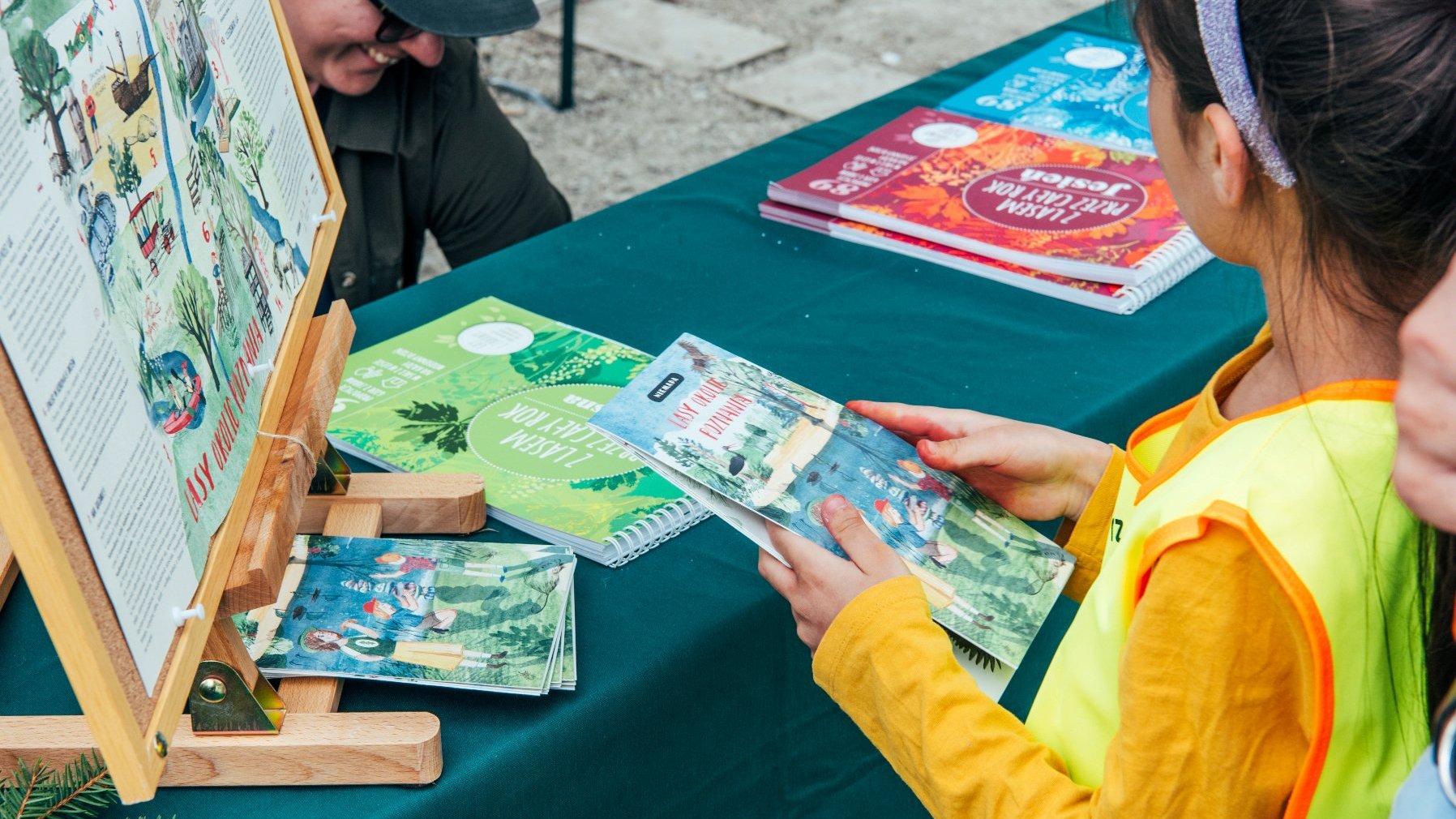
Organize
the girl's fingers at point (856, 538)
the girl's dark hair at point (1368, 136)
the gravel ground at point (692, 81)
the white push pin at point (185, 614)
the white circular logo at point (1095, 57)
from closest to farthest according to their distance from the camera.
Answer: the girl's dark hair at point (1368, 136), the white push pin at point (185, 614), the girl's fingers at point (856, 538), the white circular logo at point (1095, 57), the gravel ground at point (692, 81)

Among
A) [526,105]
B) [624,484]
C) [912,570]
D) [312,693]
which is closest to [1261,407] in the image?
[912,570]

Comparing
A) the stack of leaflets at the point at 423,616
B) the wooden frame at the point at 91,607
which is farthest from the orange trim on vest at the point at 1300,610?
the wooden frame at the point at 91,607

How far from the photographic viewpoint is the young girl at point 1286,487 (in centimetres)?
68

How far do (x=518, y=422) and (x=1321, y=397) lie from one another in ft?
2.59

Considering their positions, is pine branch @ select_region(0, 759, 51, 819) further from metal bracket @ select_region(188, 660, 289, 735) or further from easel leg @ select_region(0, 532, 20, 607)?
easel leg @ select_region(0, 532, 20, 607)

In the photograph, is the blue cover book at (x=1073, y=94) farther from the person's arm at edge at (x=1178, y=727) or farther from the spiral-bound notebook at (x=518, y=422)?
the person's arm at edge at (x=1178, y=727)

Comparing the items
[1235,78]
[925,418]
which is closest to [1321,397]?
[1235,78]

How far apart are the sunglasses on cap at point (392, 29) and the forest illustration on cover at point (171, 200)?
2.16 feet

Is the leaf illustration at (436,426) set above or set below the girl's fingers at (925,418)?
below

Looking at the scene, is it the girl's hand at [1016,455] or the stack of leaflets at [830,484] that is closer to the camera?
the stack of leaflets at [830,484]

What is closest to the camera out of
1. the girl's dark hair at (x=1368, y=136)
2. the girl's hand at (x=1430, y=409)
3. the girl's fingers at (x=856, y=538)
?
the girl's hand at (x=1430, y=409)

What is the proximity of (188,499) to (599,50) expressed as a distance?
160 inches

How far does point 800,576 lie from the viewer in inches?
39.8

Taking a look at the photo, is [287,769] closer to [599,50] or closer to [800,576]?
[800,576]
